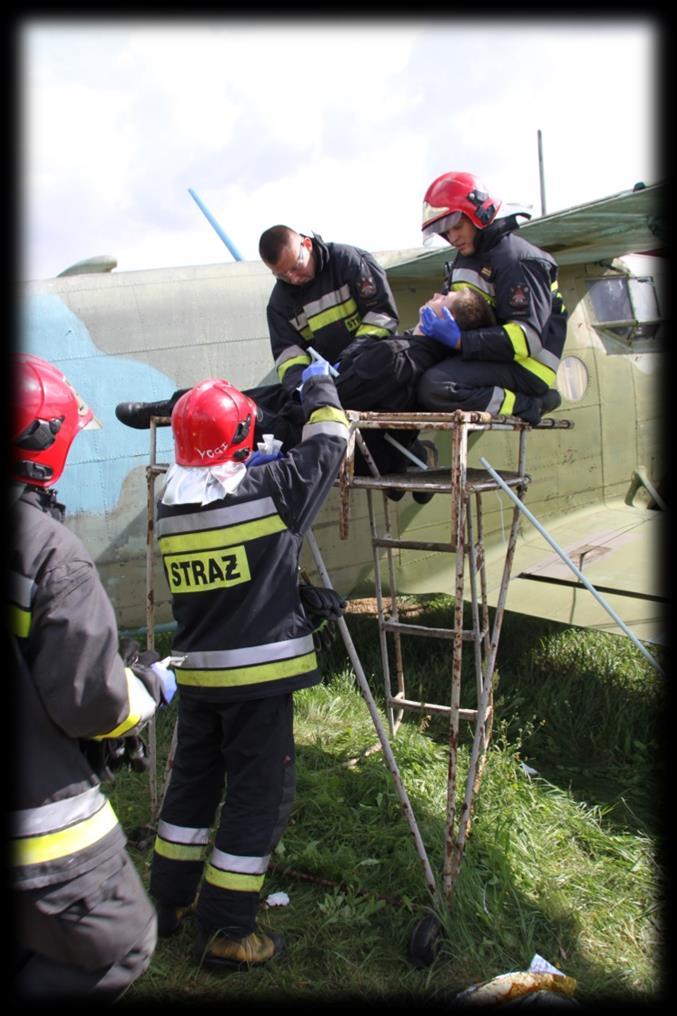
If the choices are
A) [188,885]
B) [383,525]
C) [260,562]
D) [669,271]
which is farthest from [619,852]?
[669,271]

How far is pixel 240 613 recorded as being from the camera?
337 cm

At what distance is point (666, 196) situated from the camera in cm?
479

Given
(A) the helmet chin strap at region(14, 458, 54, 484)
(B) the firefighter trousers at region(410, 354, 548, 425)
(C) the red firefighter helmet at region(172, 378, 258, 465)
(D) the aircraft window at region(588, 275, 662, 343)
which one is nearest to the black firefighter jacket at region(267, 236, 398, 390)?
(B) the firefighter trousers at region(410, 354, 548, 425)

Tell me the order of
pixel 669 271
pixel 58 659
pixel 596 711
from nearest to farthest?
pixel 58 659 < pixel 596 711 < pixel 669 271

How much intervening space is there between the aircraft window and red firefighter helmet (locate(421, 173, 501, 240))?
122 inches

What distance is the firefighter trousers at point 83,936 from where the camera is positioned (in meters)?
2.39

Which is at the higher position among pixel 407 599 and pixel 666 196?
pixel 666 196

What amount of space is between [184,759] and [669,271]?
255 inches

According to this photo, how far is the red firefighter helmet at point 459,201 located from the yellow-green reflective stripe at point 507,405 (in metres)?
0.92

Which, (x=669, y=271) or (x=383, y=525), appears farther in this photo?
(x=669, y=271)

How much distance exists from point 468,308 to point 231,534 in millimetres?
2146

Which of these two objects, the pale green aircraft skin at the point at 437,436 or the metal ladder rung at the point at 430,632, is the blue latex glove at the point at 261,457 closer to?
the metal ladder rung at the point at 430,632

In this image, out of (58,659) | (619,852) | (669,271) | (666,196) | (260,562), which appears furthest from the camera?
(669,271)

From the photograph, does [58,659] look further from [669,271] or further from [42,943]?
[669,271]
